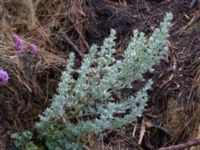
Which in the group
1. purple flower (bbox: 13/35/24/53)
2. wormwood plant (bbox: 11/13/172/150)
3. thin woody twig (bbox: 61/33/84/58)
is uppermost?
purple flower (bbox: 13/35/24/53)

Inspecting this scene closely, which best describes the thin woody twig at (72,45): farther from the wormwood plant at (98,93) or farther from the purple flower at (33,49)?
the wormwood plant at (98,93)

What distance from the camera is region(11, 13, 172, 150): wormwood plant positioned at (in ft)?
8.11

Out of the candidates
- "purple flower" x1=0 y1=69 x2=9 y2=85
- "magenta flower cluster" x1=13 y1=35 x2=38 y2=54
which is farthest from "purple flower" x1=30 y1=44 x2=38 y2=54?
"purple flower" x1=0 y1=69 x2=9 y2=85

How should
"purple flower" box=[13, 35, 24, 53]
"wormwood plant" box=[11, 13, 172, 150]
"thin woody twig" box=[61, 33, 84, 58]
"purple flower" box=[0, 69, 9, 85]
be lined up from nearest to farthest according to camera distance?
"wormwood plant" box=[11, 13, 172, 150], "purple flower" box=[0, 69, 9, 85], "purple flower" box=[13, 35, 24, 53], "thin woody twig" box=[61, 33, 84, 58]

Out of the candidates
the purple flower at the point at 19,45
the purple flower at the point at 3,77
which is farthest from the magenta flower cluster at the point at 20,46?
the purple flower at the point at 3,77

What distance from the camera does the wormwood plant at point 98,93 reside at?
8.11ft

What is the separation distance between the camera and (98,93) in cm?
251

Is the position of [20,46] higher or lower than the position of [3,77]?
higher

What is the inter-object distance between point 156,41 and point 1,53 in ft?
2.90

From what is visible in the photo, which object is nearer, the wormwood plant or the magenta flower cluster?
the wormwood plant

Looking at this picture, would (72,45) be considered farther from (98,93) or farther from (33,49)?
(98,93)

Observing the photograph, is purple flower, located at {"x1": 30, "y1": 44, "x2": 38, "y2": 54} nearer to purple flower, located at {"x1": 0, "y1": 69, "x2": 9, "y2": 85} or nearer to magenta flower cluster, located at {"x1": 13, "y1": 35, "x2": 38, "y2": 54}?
magenta flower cluster, located at {"x1": 13, "y1": 35, "x2": 38, "y2": 54}

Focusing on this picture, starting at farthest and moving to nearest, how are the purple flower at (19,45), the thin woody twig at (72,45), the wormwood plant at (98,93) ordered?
the thin woody twig at (72,45) → the purple flower at (19,45) → the wormwood plant at (98,93)

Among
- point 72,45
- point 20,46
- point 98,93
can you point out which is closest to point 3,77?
point 20,46
